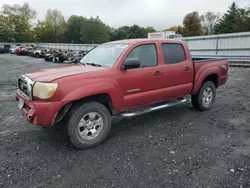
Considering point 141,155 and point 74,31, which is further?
point 74,31

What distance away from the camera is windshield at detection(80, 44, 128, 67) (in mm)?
4009

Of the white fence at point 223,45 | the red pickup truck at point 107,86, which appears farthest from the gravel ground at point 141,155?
the white fence at point 223,45

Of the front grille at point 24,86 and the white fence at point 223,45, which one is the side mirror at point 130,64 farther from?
the white fence at point 223,45

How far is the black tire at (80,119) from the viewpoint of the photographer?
3455 mm

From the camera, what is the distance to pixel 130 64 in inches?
148

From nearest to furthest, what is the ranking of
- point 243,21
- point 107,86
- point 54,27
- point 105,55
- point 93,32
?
point 107,86 < point 105,55 < point 243,21 < point 93,32 < point 54,27

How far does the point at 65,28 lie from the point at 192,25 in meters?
43.8

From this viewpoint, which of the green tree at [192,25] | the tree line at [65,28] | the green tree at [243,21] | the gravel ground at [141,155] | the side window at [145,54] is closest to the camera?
the gravel ground at [141,155]

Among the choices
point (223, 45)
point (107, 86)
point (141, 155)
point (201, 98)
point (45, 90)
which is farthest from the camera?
point (223, 45)

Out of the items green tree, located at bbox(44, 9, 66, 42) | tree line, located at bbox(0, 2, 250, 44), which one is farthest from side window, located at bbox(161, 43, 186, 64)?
green tree, located at bbox(44, 9, 66, 42)

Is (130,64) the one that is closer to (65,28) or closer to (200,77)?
(200,77)

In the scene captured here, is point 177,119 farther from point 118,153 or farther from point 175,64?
point 118,153

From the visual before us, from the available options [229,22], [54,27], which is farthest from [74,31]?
[229,22]

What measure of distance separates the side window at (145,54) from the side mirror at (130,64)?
257 mm
